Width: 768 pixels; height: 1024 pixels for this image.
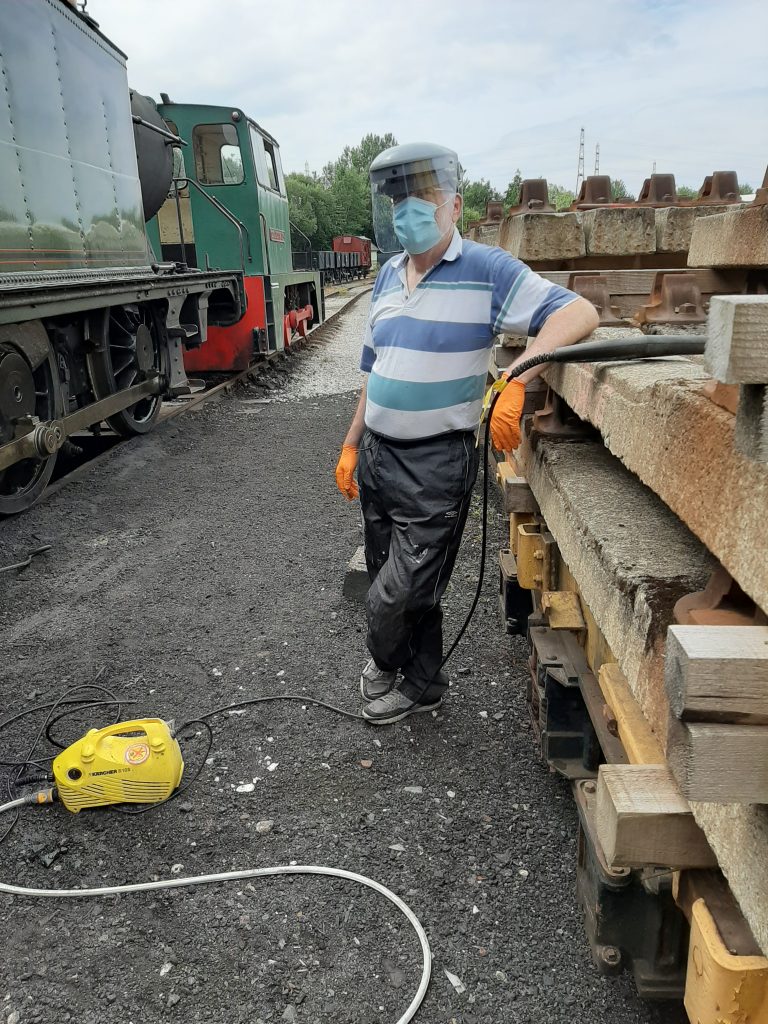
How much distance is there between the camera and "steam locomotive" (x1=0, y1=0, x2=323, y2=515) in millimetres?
4859

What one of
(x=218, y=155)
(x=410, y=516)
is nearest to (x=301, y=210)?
(x=218, y=155)

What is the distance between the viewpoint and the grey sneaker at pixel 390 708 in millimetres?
3020

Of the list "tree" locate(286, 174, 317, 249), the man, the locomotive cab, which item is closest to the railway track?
the locomotive cab

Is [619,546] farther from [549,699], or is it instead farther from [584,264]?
[584,264]

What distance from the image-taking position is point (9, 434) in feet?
15.9

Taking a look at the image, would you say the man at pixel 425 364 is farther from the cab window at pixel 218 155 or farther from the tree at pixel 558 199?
the cab window at pixel 218 155

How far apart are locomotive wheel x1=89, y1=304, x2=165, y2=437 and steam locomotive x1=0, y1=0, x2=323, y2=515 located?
1cm

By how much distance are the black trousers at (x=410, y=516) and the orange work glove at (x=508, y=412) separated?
1.23 feet

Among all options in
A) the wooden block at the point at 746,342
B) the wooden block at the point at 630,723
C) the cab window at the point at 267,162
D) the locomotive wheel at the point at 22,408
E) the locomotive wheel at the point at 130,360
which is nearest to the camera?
the wooden block at the point at 746,342

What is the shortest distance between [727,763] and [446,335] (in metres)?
1.86

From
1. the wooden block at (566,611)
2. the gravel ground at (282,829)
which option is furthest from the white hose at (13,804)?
the wooden block at (566,611)

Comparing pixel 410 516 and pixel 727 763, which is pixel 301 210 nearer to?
pixel 410 516

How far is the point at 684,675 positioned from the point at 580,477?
121 cm

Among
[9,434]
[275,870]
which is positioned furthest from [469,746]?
[9,434]
